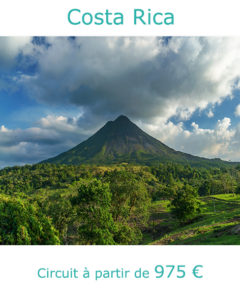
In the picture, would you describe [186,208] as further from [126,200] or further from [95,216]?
[95,216]

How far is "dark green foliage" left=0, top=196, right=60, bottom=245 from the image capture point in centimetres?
1103

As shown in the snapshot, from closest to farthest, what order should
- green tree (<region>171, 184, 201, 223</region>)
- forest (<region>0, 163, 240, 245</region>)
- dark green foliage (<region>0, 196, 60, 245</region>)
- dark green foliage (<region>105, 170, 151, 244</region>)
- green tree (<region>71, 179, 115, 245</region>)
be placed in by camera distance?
dark green foliage (<region>0, 196, 60, 245</region>)
forest (<region>0, 163, 240, 245</region>)
green tree (<region>71, 179, 115, 245</region>)
dark green foliage (<region>105, 170, 151, 244</region>)
green tree (<region>171, 184, 201, 223</region>)

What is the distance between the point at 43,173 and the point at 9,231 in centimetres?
16846

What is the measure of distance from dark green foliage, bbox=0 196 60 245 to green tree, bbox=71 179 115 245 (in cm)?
624

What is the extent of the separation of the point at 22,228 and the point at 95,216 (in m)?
9.71

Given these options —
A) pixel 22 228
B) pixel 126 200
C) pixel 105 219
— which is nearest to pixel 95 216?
pixel 105 219

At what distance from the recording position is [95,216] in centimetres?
2008

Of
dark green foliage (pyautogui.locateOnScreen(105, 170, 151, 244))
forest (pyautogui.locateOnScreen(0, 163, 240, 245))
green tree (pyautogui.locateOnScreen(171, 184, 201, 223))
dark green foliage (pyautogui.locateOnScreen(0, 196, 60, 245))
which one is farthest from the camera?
green tree (pyautogui.locateOnScreen(171, 184, 201, 223))

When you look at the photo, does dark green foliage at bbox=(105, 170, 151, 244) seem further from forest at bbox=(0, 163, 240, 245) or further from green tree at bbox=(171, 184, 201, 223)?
green tree at bbox=(171, 184, 201, 223)

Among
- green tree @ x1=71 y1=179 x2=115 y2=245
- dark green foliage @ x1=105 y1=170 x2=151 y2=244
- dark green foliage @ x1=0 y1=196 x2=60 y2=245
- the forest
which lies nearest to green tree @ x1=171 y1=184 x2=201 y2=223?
the forest

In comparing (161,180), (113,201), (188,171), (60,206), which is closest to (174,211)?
(113,201)

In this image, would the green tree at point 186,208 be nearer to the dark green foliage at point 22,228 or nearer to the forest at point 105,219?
the forest at point 105,219
